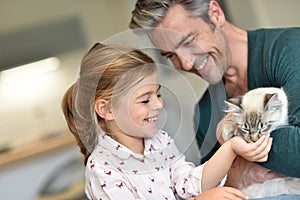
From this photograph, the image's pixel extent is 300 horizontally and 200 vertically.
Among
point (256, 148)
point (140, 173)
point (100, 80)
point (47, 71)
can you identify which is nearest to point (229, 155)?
point (256, 148)

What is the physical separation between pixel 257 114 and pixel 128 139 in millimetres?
252

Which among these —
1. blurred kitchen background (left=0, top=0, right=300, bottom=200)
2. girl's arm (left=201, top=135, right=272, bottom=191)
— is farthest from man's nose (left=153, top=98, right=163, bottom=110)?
blurred kitchen background (left=0, top=0, right=300, bottom=200)

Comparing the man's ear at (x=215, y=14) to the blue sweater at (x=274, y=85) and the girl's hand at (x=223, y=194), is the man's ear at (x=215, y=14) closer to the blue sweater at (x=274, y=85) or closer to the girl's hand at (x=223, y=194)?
the blue sweater at (x=274, y=85)

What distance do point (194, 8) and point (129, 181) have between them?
1.29 feet

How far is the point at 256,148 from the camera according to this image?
851 millimetres

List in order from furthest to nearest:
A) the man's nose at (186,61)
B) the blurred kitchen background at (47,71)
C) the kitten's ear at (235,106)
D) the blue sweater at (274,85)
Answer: the blurred kitchen background at (47,71) < the man's nose at (186,61) < the kitten's ear at (235,106) < the blue sweater at (274,85)

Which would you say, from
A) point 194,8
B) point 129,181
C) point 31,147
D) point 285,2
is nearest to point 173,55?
point 194,8

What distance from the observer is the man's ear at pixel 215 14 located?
107cm

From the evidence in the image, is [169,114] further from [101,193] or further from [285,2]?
[285,2]

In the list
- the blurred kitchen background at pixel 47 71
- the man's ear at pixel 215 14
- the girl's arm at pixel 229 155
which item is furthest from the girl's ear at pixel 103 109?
the blurred kitchen background at pixel 47 71

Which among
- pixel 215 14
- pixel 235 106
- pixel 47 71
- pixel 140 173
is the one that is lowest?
pixel 47 71

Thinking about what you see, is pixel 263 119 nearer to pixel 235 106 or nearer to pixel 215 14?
pixel 235 106

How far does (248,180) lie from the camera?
0.95 m

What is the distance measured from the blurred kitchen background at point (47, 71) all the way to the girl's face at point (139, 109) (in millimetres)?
1123
